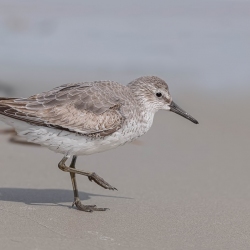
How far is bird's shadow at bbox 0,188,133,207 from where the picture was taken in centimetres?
626

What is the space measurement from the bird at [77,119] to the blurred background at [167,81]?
2.18ft

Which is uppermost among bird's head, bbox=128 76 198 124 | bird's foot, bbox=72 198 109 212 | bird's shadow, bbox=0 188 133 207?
bird's head, bbox=128 76 198 124

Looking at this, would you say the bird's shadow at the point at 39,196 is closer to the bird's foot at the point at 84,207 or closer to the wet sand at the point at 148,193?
the wet sand at the point at 148,193

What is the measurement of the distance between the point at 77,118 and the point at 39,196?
0.94 metres

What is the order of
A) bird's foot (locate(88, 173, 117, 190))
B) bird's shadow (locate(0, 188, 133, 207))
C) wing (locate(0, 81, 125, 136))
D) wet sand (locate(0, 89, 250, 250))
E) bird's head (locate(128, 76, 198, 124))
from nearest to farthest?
wet sand (locate(0, 89, 250, 250)), wing (locate(0, 81, 125, 136)), bird's shadow (locate(0, 188, 133, 207)), bird's foot (locate(88, 173, 117, 190)), bird's head (locate(128, 76, 198, 124))

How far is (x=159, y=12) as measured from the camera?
19.1 metres

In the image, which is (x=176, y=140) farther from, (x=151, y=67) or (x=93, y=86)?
(x=151, y=67)

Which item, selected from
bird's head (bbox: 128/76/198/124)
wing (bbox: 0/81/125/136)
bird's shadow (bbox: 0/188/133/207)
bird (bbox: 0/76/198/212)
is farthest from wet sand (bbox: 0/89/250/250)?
bird's head (bbox: 128/76/198/124)

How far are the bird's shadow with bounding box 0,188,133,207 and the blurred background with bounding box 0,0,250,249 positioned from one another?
0.15 meters

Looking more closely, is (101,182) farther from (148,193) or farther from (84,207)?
(148,193)

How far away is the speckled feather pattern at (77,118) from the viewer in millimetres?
6086

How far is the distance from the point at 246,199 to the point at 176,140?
2265mm

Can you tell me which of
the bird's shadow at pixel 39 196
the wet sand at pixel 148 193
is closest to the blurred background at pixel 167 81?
the wet sand at pixel 148 193

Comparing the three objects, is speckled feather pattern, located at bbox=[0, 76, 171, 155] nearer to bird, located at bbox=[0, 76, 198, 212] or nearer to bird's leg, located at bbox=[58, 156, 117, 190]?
bird, located at bbox=[0, 76, 198, 212]
